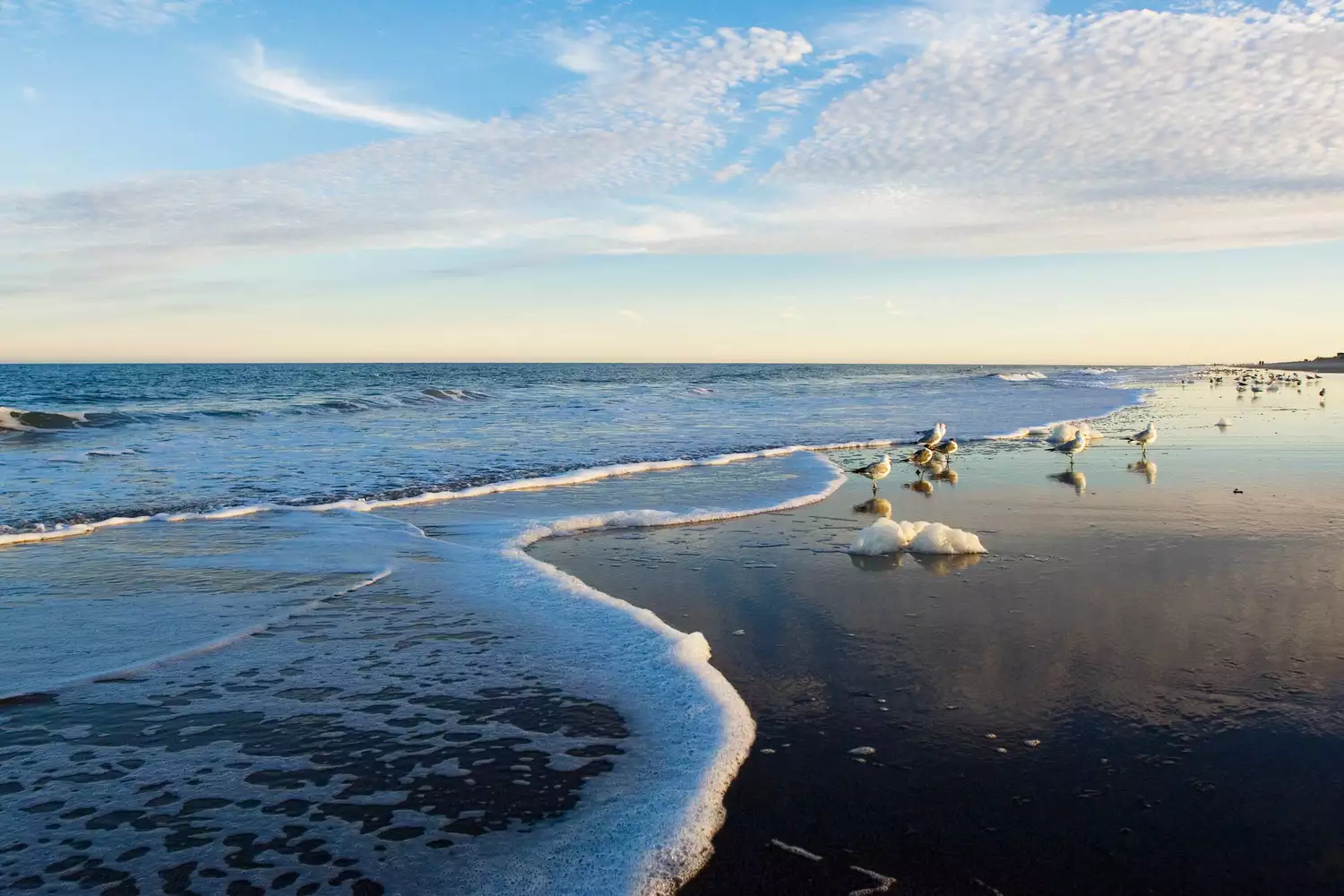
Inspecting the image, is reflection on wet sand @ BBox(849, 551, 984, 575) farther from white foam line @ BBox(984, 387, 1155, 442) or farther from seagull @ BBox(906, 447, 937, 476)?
white foam line @ BBox(984, 387, 1155, 442)

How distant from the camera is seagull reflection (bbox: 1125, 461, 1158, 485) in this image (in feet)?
47.2

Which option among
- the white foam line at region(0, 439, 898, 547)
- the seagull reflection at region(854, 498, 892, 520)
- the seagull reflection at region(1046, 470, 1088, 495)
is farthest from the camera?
the seagull reflection at region(1046, 470, 1088, 495)

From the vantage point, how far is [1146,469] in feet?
50.6

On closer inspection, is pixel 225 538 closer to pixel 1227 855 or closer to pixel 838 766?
pixel 838 766

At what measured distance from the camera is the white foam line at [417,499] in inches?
435

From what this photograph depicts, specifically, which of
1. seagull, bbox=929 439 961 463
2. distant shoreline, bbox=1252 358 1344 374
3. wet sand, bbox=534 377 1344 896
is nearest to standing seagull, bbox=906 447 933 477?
seagull, bbox=929 439 961 463

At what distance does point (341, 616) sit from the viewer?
24.7 ft

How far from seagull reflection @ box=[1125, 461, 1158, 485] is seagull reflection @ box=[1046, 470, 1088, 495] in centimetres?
98

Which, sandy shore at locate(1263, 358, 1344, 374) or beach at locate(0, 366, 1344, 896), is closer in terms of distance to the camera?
beach at locate(0, 366, 1344, 896)

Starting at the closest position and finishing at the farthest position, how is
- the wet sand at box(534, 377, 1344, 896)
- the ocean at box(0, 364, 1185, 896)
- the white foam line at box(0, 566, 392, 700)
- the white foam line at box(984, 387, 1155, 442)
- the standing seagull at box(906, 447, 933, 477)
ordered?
the wet sand at box(534, 377, 1344, 896) < the ocean at box(0, 364, 1185, 896) < the white foam line at box(0, 566, 392, 700) < the standing seagull at box(906, 447, 933, 477) < the white foam line at box(984, 387, 1155, 442)

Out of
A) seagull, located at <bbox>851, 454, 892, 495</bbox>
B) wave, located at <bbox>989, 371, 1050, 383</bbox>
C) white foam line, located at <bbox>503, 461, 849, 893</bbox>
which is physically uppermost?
wave, located at <bbox>989, 371, 1050, 383</bbox>

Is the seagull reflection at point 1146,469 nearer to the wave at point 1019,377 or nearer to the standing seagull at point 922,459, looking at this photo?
the standing seagull at point 922,459

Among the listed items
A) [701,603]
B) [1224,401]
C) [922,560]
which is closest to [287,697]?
[701,603]

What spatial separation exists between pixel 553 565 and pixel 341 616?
8.28ft
